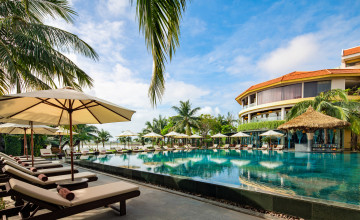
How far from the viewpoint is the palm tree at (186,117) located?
31844 millimetres

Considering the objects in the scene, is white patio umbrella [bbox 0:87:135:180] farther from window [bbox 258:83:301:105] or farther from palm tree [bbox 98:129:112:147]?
palm tree [bbox 98:129:112:147]

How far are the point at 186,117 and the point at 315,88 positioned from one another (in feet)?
60.9

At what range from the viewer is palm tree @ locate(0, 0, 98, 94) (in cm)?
518

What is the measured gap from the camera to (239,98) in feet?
119

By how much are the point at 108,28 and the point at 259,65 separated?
713 inches

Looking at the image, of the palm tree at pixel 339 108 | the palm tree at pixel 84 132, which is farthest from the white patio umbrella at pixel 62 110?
the palm tree at pixel 339 108

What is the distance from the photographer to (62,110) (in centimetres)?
484

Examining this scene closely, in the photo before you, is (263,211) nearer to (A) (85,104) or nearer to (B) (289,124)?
(A) (85,104)

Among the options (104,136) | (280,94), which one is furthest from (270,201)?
(104,136)

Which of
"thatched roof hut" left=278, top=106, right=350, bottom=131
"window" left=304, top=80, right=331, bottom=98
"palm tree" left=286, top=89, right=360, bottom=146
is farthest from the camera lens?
"window" left=304, top=80, right=331, bottom=98

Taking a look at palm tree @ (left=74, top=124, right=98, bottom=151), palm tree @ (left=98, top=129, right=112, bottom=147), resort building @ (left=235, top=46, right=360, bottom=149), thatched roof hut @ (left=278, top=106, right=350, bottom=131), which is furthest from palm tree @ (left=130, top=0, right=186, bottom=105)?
palm tree @ (left=98, top=129, right=112, bottom=147)

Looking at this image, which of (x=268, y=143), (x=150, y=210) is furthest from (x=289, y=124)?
(x=150, y=210)

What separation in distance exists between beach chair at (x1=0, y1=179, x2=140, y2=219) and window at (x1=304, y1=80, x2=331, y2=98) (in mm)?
27933

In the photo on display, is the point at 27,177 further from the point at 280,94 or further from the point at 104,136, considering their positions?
the point at 104,136
